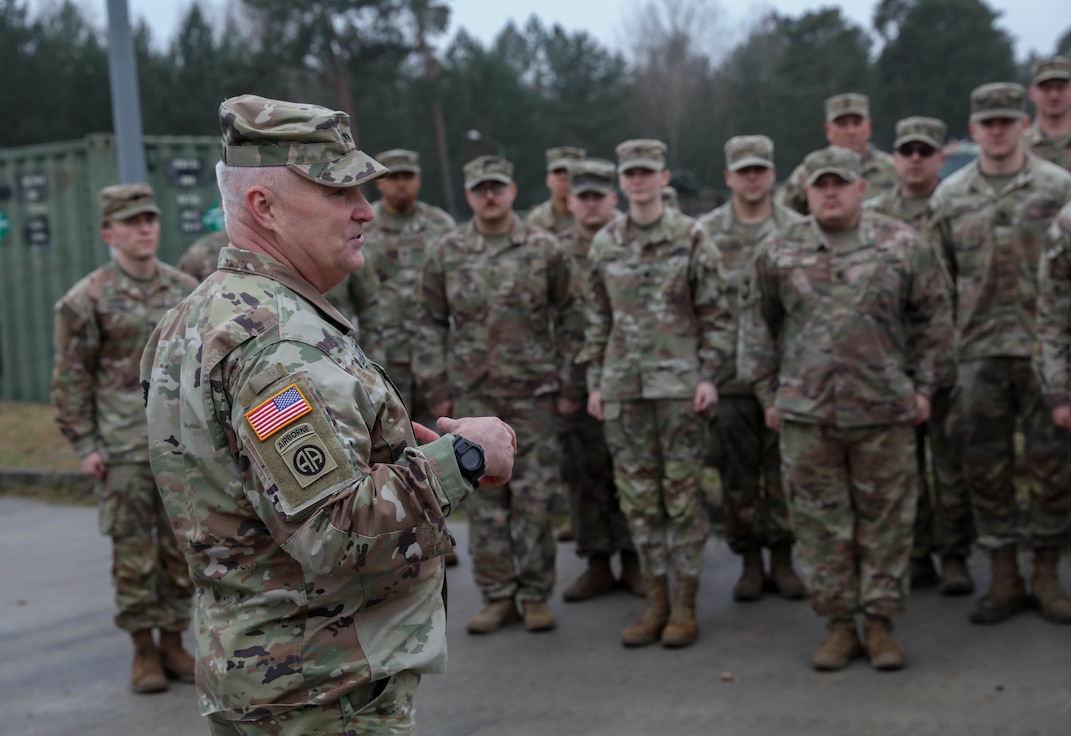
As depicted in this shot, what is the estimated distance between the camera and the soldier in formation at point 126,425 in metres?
5.30

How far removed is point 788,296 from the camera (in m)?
5.20

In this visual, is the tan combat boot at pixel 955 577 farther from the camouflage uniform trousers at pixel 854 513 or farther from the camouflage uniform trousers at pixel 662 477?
the camouflage uniform trousers at pixel 662 477

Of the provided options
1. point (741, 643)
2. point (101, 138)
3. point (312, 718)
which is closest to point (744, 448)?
point (741, 643)

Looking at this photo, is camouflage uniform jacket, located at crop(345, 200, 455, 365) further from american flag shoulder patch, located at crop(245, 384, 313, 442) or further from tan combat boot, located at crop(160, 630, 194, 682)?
american flag shoulder patch, located at crop(245, 384, 313, 442)

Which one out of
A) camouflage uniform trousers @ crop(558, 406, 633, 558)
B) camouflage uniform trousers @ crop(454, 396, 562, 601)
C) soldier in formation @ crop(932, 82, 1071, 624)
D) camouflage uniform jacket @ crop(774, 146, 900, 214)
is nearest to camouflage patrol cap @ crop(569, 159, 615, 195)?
camouflage uniform jacket @ crop(774, 146, 900, 214)

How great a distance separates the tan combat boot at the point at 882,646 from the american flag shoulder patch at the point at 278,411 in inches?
140

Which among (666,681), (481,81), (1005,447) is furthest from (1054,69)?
A: (481,81)

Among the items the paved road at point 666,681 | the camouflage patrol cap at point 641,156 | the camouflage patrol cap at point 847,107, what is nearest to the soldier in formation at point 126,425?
the paved road at point 666,681

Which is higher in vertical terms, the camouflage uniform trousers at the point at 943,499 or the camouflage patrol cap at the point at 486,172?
the camouflage patrol cap at the point at 486,172

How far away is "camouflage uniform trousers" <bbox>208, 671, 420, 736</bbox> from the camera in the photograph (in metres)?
2.39

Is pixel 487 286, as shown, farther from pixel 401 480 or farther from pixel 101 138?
pixel 101 138

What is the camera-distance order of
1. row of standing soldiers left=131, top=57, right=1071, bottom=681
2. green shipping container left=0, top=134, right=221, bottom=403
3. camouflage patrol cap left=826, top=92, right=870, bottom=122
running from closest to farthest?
1. row of standing soldiers left=131, top=57, right=1071, bottom=681
2. camouflage patrol cap left=826, top=92, right=870, bottom=122
3. green shipping container left=0, top=134, right=221, bottom=403

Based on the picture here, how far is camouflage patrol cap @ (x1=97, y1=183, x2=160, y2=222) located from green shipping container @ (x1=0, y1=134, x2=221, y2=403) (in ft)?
20.7

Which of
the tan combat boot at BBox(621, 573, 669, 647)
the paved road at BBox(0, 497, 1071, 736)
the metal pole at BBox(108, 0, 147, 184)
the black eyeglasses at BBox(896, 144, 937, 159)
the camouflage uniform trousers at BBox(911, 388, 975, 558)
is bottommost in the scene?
the paved road at BBox(0, 497, 1071, 736)
